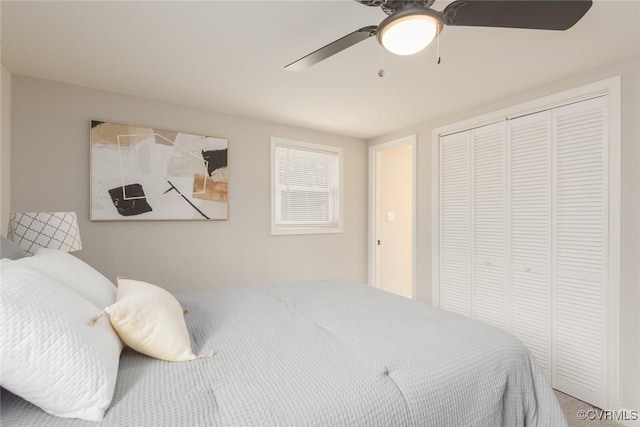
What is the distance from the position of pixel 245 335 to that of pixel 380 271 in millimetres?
3010

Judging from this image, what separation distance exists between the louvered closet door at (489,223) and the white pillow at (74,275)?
2853 mm

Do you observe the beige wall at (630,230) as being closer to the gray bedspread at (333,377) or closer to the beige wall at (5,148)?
the gray bedspread at (333,377)

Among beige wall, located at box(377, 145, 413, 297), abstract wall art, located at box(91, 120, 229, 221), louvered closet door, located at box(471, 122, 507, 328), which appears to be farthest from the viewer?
beige wall, located at box(377, 145, 413, 297)

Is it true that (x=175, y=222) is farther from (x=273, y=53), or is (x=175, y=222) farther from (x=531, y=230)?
(x=531, y=230)

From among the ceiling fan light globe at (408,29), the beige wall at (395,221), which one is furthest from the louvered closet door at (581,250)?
the beige wall at (395,221)

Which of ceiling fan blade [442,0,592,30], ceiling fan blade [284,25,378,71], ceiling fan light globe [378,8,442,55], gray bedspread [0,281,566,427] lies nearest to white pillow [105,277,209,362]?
gray bedspread [0,281,566,427]

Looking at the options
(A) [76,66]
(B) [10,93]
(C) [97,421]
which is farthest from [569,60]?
(B) [10,93]

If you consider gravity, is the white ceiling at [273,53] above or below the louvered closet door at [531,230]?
above

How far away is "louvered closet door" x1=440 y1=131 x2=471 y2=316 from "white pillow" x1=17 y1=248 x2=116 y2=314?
2.86 meters

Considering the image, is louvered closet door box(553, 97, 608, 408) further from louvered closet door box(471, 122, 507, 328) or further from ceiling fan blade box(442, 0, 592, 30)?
ceiling fan blade box(442, 0, 592, 30)

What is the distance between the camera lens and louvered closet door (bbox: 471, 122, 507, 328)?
8.97 ft

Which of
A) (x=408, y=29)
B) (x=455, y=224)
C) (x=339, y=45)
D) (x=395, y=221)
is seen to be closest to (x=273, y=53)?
(x=339, y=45)

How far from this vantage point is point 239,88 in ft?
8.32

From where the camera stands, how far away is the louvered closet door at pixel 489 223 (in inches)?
108
